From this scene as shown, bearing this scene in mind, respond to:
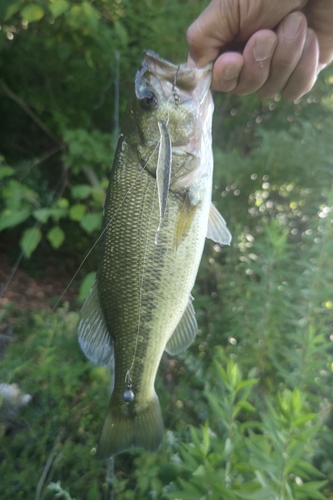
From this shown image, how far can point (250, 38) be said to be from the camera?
958mm

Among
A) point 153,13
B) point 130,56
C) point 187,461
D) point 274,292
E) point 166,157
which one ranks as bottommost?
point 187,461

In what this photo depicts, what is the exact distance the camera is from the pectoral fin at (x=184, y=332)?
3.21ft

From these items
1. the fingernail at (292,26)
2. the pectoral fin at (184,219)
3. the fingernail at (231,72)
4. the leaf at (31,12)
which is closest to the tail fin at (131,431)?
the pectoral fin at (184,219)

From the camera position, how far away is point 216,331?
180 centimetres

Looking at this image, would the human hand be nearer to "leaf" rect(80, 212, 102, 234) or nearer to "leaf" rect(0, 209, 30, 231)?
"leaf" rect(80, 212, 102, 234)

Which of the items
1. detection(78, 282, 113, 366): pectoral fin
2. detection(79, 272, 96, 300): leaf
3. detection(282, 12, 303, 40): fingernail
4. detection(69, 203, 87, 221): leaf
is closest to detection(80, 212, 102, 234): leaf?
detection(69, 203, 87, 221): leaf

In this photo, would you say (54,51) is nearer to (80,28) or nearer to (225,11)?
(80,28)

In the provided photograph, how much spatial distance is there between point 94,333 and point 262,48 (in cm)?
87

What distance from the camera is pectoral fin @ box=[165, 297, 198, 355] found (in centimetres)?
98

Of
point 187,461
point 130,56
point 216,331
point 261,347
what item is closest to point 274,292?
point 261,347

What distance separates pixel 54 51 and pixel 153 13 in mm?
771

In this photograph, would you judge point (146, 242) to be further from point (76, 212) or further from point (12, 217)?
point (12, 217)

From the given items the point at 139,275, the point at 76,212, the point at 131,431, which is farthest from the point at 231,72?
the point at 76,212

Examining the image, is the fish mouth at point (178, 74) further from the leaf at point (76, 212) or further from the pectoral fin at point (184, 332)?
the leaf at point (76, 212)
